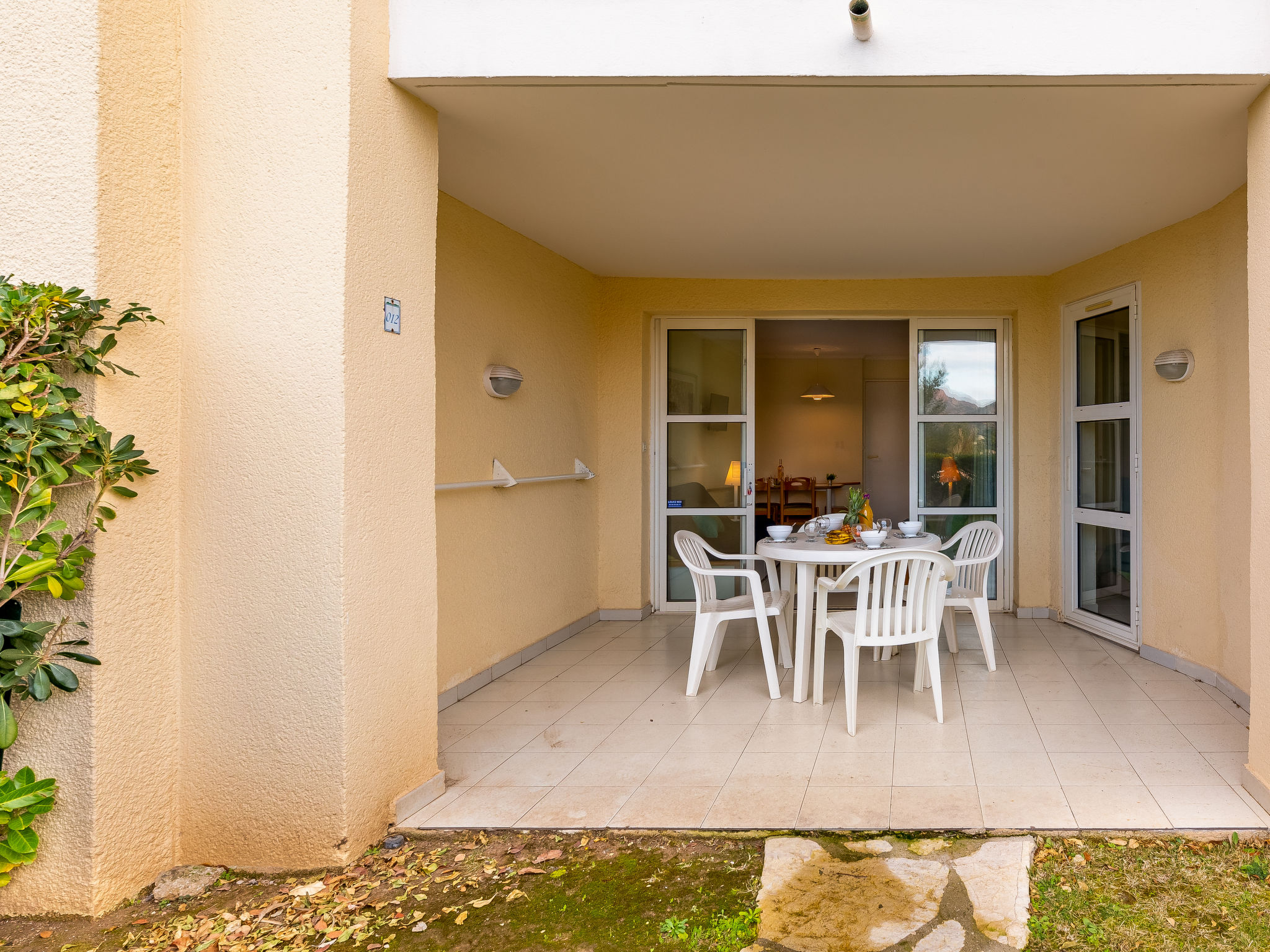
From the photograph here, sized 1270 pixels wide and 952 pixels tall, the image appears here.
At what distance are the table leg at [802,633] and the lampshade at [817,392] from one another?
247 inches

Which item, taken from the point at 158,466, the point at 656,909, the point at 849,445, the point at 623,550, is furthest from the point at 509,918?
the point at 849,445

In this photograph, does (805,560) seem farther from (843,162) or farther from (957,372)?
(957,372)

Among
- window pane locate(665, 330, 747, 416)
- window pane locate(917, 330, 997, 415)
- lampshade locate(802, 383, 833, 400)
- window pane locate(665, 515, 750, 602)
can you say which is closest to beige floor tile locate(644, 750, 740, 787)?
window pane locate(665, 515, 750, 602)

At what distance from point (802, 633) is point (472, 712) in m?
1.57

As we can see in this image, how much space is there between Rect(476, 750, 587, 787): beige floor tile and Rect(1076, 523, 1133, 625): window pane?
3514 mm

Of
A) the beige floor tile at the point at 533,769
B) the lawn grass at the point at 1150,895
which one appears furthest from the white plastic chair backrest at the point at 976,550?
the beige floor tile at the point at 533,769

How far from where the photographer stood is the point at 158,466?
7.69ft

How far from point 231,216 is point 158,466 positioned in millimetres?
743

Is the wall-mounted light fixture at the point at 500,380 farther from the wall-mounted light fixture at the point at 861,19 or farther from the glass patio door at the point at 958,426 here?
the glass patio door at the point at 958,426

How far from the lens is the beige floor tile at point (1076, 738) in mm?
3139

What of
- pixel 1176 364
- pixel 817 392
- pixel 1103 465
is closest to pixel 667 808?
pixel 1176 364

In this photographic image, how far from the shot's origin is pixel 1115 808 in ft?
8.50

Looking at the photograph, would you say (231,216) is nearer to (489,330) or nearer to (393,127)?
(393,127)

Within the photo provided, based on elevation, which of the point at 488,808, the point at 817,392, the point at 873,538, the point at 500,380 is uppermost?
the point at 817,392
